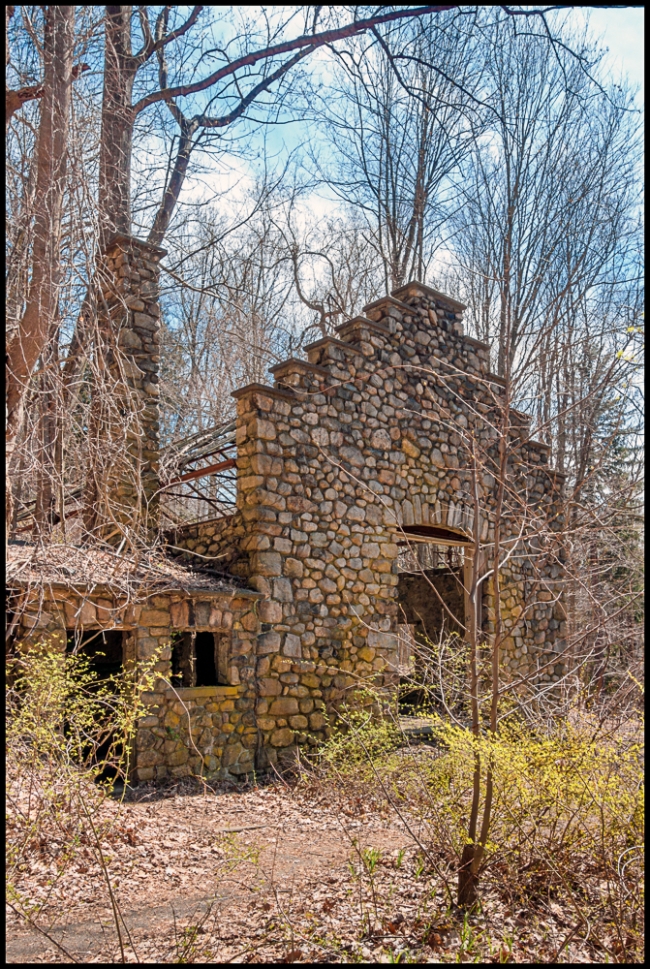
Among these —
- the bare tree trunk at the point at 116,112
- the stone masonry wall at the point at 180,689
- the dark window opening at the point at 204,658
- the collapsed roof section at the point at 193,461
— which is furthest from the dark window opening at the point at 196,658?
the bare tree trunk at the point at 116,112

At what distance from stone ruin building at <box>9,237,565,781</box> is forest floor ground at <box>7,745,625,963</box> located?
149cm

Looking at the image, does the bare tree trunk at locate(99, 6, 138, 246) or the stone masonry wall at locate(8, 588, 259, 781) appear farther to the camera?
the stone masonry wall at locate(8, 588, 259, 781)

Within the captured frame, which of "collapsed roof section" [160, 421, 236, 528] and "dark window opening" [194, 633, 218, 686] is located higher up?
"collapsed roof section" [160, 421, 236, 528]

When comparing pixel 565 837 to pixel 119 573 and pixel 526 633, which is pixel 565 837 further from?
pixel 526 633

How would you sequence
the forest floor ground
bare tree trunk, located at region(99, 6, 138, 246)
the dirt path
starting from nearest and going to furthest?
1. the forest floor ground
2. the dirt path
3. bare tree trunk, located at region(99, 6, 138, 246)

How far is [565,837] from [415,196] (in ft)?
39.3

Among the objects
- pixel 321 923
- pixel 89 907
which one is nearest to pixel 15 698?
pixel 89 907

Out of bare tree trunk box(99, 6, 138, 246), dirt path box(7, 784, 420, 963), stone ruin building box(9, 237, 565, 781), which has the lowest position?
dirt path box(7, 784, 420, 963)

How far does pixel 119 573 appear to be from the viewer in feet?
21.7

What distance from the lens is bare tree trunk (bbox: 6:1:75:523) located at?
14.3 feet

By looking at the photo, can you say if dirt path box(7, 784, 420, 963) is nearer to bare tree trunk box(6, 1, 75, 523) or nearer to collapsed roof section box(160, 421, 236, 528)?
bare tree trunk box(6, 1, 75, 523)

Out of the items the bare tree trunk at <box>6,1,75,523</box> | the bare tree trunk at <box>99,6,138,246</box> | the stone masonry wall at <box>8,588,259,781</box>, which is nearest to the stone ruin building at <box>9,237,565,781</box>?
the stone masonry wall at <box>8,588,259,781</box>

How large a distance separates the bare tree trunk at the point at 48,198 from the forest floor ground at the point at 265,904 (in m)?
2.35

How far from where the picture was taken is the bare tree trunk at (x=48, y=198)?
4371 millimetres
